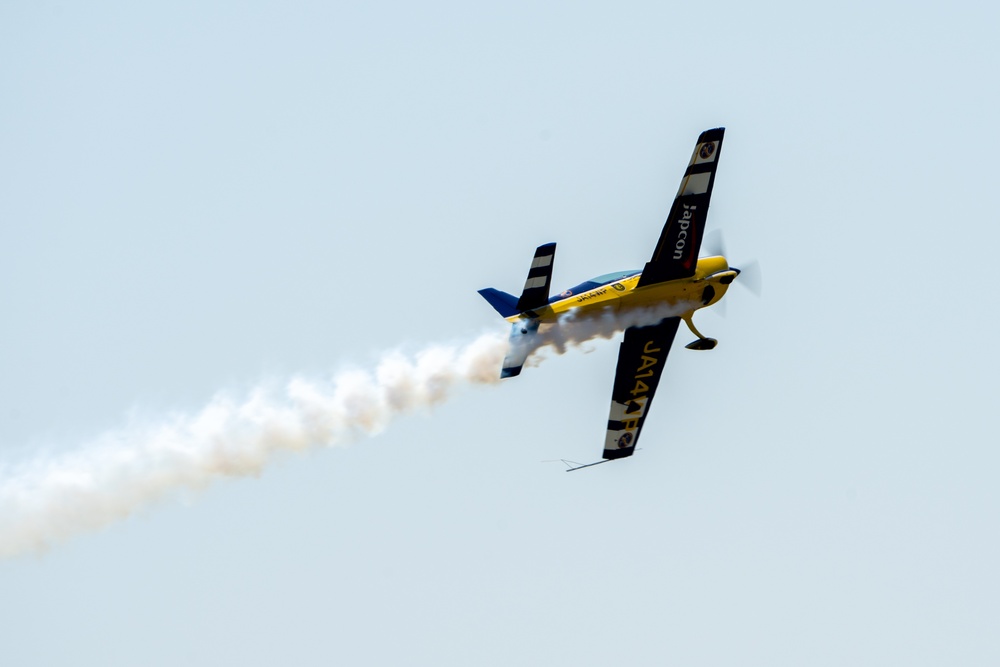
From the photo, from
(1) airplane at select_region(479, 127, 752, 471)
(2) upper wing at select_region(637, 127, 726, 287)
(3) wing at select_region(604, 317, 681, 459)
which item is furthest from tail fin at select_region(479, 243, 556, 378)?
(3) wing at select_region(604, 317, 681, 459)

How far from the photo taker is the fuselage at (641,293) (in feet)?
135

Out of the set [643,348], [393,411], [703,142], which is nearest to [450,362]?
[393,411]

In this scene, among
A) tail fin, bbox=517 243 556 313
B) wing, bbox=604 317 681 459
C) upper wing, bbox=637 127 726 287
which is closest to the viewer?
tail fin, bbox=517 243 556 313

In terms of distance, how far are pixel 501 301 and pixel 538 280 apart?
1.17 m

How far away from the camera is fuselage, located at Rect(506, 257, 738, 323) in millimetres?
41188

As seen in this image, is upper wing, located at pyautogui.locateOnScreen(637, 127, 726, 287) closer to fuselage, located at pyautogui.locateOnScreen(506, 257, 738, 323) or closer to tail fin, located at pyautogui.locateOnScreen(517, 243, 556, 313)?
fuselage, located at pyautogui.locateOnScreen(506, 257, 738, 323)

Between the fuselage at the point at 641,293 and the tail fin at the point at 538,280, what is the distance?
0.70 ft

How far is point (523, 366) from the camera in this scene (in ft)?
136

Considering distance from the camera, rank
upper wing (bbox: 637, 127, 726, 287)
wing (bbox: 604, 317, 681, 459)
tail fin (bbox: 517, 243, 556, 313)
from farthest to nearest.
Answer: wing (bbox: 604, 317, 681, 459) → upper wing (bbox: 637, 127, 726, 287) → tail fin (bbox: 517, 243, 556, 313)

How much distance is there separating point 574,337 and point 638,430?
4.82 meters

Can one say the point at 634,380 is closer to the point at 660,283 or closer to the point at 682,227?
the point at 660,283

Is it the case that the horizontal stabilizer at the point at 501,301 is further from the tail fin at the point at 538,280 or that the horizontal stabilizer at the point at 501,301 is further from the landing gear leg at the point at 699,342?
the landing gear leg at the point at 699,342

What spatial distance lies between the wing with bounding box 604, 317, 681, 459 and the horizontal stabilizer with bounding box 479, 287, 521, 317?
3667mm

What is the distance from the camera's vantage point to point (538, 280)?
A: 40531 millimetres
